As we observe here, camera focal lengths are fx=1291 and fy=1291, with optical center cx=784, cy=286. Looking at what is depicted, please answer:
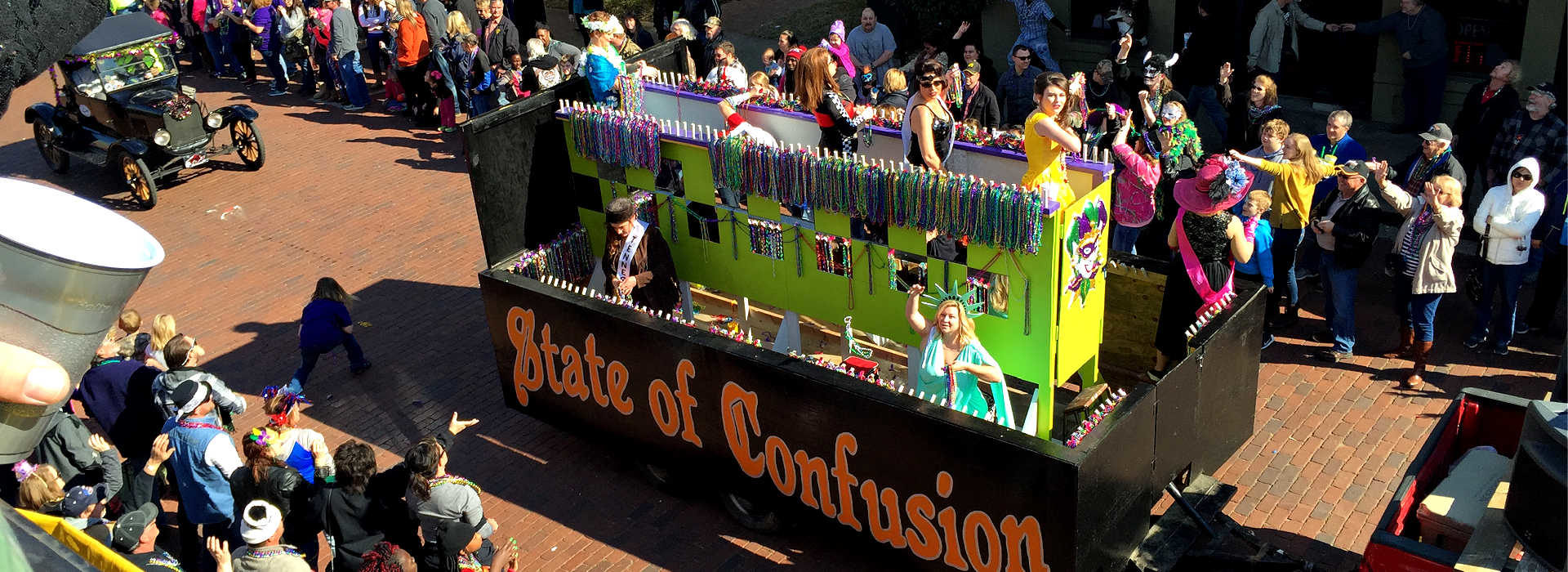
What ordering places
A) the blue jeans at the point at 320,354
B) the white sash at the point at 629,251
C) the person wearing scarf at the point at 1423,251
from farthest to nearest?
the blue jeans at the point at 320,354 < the white sash at the point at 629,251 < the person wearing scarf at the point at 1423,251

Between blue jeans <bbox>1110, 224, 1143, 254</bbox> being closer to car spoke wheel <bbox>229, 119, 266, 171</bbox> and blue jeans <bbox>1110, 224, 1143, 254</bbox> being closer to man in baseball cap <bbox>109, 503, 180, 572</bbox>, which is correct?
man in baseball cap <bbox>109, 503, 180, 572</bbox>

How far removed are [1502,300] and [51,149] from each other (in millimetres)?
15426

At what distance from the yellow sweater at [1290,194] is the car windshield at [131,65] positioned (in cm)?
1225

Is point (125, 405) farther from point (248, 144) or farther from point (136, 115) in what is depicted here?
point (248, 144)

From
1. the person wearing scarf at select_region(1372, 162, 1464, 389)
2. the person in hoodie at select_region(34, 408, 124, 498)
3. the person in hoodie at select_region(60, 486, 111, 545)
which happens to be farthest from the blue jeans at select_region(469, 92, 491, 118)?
the person wearing scarf at select_region(1372, 162, 1464, 389)

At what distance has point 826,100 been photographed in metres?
7.97

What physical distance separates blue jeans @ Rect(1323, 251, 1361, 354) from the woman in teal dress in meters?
3.19

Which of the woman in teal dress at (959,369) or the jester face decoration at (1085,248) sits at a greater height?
the jester face decoration at (1085,248)

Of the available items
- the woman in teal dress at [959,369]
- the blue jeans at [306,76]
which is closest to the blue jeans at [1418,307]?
the woman in teal dress at [959,369]

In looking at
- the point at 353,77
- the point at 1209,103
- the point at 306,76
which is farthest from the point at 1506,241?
the point at 306,76

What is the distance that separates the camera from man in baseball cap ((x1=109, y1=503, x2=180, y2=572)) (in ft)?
19.9

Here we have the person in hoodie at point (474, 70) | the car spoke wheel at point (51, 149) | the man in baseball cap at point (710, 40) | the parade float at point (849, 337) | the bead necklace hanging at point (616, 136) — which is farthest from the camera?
the car spoke wheel at point (51, 149)

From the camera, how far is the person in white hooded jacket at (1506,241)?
8.19 m

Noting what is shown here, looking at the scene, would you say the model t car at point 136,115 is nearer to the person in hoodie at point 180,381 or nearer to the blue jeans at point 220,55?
the blue jeans at point 220,55
